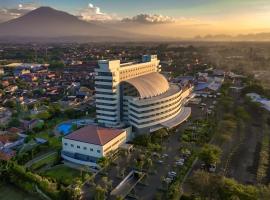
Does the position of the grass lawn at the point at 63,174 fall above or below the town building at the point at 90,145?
below

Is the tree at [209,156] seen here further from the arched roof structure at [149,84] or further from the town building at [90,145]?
the arched roof structure at [149,84]

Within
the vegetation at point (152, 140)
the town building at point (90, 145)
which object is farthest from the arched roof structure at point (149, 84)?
the town building at point (90, 145)

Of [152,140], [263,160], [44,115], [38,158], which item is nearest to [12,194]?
[38,158]

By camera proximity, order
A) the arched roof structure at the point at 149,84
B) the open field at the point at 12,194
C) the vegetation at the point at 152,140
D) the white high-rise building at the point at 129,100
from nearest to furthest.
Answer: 1. the open field at the point at 12,194
2. the vegetation at the point at 152,140
3. the white high-rise building at the point at 129,100
4. the arched roof structure at the point at 149,84

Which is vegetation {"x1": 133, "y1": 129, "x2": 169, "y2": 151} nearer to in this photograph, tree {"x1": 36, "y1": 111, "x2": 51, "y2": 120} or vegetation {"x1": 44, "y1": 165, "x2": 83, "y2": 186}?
vegetation {"x1": 44, "y1": 165, "x2": 83, "y2": 186}

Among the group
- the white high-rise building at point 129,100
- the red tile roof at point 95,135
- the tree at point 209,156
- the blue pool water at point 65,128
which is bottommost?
the blue pool water at point 65,128

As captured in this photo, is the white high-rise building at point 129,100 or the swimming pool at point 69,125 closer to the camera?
the white high-rise building at point 129,100

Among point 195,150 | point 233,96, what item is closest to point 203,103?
point 233,96

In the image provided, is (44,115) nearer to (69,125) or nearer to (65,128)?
(69,125)

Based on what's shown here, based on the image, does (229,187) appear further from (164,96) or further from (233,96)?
(233,96)
